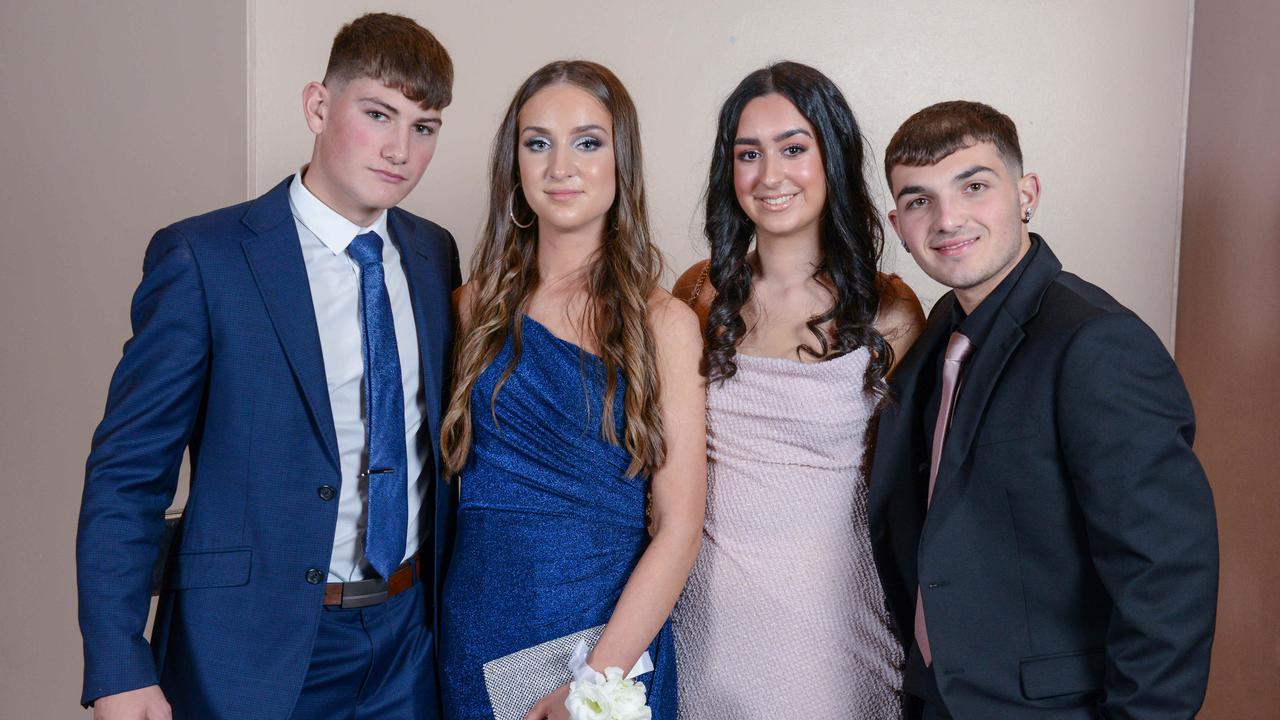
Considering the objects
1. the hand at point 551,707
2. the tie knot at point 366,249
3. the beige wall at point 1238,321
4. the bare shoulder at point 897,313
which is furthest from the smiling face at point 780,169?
the beige wall at point 1238,321

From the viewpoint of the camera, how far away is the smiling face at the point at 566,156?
7.11 feet

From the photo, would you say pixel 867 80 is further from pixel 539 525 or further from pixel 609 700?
pixel 609 700

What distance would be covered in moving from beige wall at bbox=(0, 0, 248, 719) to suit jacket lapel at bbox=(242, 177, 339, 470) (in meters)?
1.28

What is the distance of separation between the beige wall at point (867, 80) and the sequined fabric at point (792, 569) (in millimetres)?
1413

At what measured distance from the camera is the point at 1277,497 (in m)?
2.76

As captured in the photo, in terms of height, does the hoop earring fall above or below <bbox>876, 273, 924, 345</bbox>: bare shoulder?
above

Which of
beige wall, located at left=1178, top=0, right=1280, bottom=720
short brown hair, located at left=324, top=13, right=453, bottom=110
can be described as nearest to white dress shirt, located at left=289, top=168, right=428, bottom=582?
short brown hair, located at left=324, top=13, right=453, bottom=110

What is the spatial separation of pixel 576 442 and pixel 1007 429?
0.81 m

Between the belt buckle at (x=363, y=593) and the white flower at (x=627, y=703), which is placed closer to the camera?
the white flower at (x=627, y=703)

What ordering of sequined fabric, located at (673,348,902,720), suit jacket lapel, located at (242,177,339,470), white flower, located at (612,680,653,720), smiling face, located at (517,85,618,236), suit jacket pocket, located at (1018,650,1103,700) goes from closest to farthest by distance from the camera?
white flower, located at (612,680,653,720)
suit jacket pocket, located at (1018,650,1103,700)
suit jacket lapel, located at (242,177,339,470)
smiling face, located at (517,85,618,236)
sequined fabric, located at (673,348,902,720)

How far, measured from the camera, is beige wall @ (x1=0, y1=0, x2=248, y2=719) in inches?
113

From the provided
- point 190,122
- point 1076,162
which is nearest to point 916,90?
point 1076,162

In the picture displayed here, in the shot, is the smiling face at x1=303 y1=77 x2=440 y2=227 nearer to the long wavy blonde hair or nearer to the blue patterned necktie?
the blue patterned necktie

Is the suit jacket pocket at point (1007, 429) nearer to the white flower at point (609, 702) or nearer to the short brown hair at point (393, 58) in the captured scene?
the white flower at point (609, 702)
